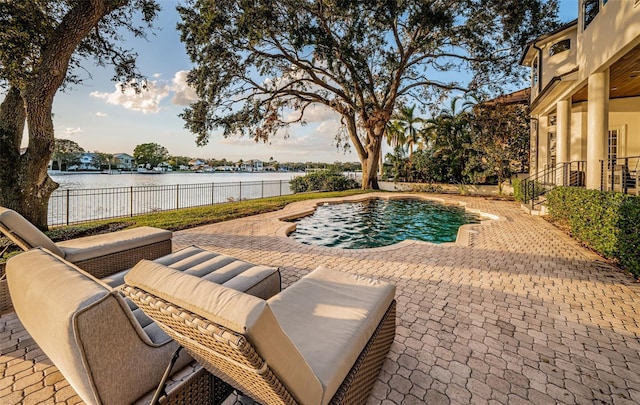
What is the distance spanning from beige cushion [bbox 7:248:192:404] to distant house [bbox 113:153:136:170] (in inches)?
1949

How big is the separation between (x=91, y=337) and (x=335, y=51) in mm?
15053

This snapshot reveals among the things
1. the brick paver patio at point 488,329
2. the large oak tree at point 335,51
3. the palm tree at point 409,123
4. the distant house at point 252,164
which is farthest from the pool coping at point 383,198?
the distant house at point 252,164

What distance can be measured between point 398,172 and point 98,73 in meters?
17.3

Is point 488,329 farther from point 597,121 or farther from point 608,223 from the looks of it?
point 597,121

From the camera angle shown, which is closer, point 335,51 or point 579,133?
point 579,133

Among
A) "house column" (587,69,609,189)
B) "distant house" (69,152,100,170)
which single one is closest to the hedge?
"house column" (587,69,609,189)

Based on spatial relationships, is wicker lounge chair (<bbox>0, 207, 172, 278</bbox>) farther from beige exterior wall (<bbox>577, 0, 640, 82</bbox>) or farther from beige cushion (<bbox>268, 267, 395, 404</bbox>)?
beige exterior wall (<bbox>577, 0, 640, 82</bbox>)

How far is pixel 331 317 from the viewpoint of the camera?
2240 mm

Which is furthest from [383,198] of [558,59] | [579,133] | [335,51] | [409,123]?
[409,123]

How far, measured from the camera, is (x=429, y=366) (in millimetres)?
2564

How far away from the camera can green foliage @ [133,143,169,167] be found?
47.0 metres

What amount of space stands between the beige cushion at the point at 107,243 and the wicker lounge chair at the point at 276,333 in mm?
2621

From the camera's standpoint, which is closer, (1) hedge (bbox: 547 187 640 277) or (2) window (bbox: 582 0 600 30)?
(1) hedge (bbox: 547 187 640 277)

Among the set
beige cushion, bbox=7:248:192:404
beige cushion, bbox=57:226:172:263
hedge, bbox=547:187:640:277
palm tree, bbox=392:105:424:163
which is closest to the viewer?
beige cushion, bbox=7:248:192:404
